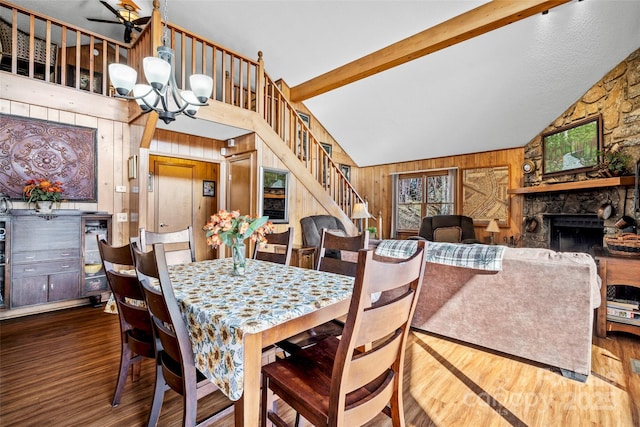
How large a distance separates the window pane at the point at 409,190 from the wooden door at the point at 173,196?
439cm

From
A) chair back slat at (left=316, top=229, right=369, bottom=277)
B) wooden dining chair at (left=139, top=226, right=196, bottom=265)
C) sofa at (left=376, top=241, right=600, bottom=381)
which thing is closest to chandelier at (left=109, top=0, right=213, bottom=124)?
wooden dining chair at (left=139, top=226, right=196, bottom=265)

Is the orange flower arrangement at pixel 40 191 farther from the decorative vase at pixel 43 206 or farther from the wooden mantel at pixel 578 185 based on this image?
the wooden mantel at pixel 578 185

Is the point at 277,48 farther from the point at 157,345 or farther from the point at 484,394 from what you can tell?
the point at 484,394

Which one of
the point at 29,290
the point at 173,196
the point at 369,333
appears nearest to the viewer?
the point at 369,333

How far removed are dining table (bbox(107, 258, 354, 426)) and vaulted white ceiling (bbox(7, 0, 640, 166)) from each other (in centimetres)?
342

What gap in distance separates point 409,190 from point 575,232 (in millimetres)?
2954

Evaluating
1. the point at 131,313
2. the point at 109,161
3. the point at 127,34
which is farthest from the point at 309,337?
the point at 127,34

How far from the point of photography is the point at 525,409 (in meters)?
1.65

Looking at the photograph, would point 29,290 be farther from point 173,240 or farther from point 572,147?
point 572,147

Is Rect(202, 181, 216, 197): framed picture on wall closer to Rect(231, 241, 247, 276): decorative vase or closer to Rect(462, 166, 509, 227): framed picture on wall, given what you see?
Rect(231, 241, 247, 276): decorative vase

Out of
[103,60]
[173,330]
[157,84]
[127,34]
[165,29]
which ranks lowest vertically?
[173,330]

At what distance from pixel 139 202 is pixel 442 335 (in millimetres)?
3555

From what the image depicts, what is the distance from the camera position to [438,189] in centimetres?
627

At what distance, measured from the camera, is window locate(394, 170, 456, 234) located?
20.2ft
